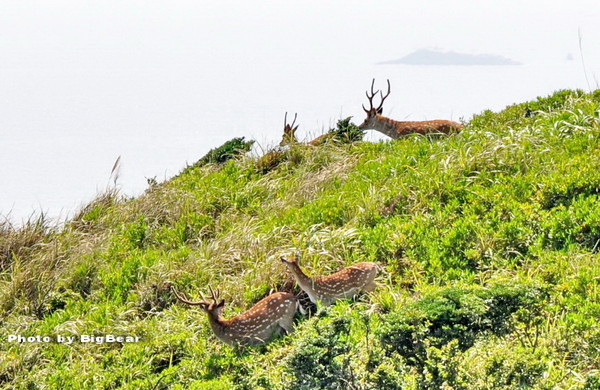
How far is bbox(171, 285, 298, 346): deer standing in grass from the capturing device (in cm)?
784

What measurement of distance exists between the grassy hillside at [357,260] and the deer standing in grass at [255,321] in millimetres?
195

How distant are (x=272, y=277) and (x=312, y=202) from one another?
7.70ft

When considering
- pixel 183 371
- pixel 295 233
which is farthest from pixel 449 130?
pixel 183 371

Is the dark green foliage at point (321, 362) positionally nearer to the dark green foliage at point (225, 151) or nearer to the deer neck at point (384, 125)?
the deer neck at point (384, 125)

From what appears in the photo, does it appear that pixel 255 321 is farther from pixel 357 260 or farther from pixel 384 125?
pixel 384 125

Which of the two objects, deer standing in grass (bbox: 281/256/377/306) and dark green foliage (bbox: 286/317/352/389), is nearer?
dark green foliage (bbox: 286/317/352/389)

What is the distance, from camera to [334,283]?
26.4 ft

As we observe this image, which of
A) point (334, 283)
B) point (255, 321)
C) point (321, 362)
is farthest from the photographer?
point (334, 283)

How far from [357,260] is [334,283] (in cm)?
90

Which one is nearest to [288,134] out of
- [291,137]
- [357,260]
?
[291,137]

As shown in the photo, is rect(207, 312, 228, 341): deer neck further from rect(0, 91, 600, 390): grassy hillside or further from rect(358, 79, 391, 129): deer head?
rect(358, 79, 391, 129): deer head

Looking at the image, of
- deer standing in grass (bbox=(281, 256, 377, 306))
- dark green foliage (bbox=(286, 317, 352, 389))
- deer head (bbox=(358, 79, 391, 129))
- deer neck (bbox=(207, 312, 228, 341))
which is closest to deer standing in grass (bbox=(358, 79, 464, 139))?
deer head (bbox=(358, 79, 391, 129))

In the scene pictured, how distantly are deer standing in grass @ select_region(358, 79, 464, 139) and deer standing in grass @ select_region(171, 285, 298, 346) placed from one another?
612 cm

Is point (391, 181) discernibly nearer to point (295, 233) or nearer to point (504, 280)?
point (295, 233)
